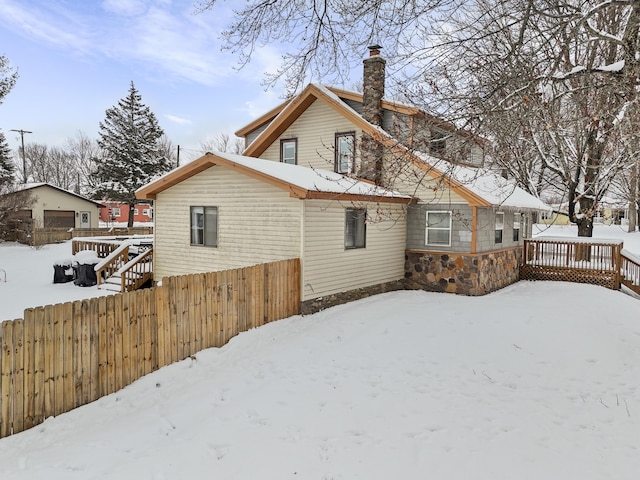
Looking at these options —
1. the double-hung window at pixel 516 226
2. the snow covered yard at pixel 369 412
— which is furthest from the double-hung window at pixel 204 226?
the double-hung window at pixel 516 226

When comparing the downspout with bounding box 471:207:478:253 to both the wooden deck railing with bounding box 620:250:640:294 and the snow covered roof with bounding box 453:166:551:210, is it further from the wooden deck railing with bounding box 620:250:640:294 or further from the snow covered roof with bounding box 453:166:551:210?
the wooden deck railing with bounding box 620:250:640:294

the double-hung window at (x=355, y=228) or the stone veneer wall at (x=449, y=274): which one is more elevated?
the double-hung window at (x=355, y=228)

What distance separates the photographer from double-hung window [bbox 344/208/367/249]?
11.5 meters

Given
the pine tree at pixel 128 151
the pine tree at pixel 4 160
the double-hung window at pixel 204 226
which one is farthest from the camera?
the pine tree at pixel 128 151

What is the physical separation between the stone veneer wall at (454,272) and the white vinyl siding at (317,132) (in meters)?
4.65

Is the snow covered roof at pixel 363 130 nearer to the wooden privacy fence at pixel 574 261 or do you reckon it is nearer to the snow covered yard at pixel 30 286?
the wooden privacy fence at pixel 574 261

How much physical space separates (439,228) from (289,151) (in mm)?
6459

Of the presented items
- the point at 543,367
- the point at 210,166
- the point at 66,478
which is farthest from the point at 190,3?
the point at 543,367

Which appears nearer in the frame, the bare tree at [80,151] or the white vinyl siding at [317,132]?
the white vinyl siding at [317,132]

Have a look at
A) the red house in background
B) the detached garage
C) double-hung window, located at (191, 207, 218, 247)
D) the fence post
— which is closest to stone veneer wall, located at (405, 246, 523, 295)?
the fence post

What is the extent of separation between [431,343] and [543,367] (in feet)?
6.38

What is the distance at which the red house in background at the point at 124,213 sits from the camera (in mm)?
53562

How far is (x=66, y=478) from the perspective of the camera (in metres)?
4.07

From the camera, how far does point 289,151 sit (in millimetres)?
16125
